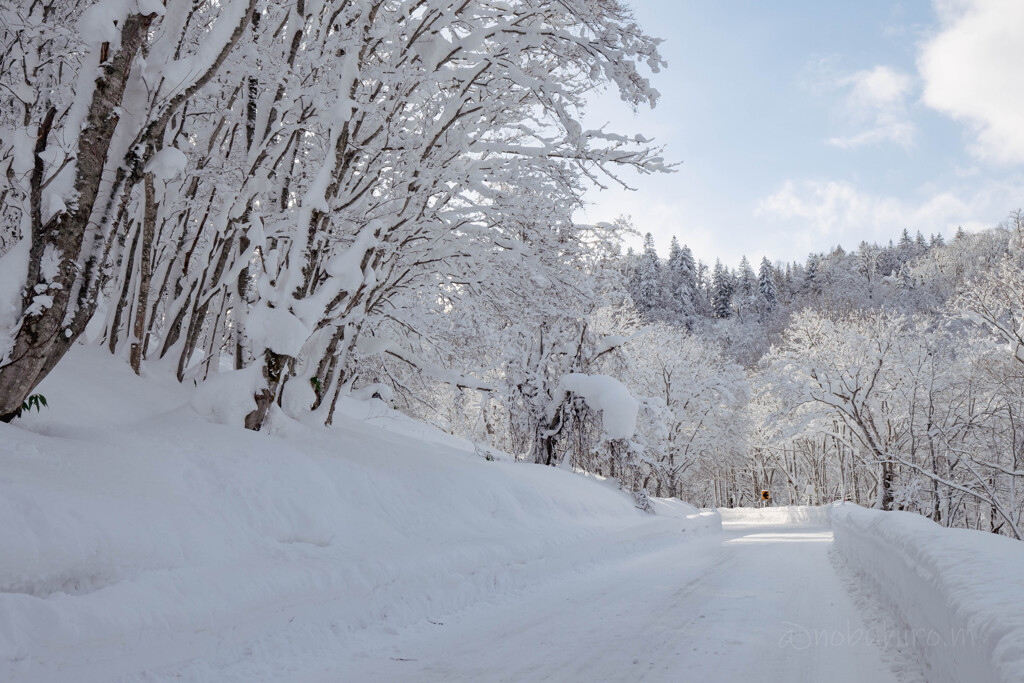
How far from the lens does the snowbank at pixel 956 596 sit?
2631 millimetres

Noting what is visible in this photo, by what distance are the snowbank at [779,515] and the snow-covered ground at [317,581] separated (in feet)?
74.7

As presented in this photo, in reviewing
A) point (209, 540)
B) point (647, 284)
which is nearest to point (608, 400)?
point (209, 540)

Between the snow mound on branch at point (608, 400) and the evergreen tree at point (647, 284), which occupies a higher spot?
the evergreen tree at point (647, 284)

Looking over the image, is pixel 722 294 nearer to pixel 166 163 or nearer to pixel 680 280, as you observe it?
pixel 680 280

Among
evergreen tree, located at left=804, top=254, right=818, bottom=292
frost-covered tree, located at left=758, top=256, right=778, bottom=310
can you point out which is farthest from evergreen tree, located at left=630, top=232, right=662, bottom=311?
evergreen tree, located at left=804, top=254, right=818, bottom=292

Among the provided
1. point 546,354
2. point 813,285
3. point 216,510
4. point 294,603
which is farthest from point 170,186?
point 813,285

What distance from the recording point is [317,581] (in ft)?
15.5

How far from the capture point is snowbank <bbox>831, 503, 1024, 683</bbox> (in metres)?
2.63

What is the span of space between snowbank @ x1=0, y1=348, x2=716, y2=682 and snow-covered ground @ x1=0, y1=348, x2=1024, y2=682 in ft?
0.05

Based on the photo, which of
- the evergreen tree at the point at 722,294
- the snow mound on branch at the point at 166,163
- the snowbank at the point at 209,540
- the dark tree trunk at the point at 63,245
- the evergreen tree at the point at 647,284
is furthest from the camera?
the evergreen tree at the point at 722,294

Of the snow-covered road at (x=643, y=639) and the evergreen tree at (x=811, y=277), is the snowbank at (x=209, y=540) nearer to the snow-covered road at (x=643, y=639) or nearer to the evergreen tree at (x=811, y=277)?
the snow-covered road at (x=643, y=639)

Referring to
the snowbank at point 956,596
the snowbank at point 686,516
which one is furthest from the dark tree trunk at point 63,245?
the snowbank at point 686,516

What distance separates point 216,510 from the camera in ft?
16.0

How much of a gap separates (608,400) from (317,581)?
11.9 m
